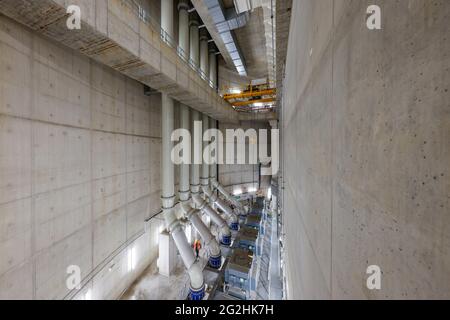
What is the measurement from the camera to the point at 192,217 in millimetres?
8594

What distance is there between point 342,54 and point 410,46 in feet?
2.25

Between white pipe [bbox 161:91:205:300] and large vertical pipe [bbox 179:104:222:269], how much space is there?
1297 mm

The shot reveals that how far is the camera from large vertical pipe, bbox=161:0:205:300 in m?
6.58

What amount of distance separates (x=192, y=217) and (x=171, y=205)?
1.73m

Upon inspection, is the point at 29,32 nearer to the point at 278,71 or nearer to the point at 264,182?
the point at 278,71

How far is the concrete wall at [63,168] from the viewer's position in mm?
3365

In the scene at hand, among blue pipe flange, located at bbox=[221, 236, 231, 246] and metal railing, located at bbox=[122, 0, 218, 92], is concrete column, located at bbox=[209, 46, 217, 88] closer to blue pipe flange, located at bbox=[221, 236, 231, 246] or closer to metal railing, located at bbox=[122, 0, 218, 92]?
metal railing, located at bbox=[122, 0, 218, 92]

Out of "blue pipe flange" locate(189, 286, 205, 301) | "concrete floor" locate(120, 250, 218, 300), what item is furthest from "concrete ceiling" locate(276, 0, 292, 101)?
"concrete floor" locate(120, 250, 218, 300)

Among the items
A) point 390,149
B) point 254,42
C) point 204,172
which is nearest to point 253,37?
point 254,42

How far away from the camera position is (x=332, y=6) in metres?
1.52

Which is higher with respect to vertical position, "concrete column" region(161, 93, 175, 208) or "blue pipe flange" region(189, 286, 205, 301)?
"concrete column" region(161, 93, 175, 208)

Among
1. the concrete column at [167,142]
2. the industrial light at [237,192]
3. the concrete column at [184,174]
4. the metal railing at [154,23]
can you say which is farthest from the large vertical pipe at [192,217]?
the industrial light at [237,192]

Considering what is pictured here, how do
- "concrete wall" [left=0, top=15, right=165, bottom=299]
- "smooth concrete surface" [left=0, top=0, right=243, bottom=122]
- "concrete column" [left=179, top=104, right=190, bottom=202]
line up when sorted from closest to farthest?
1. "smooth concrete surface" [left=0, top=0, right=243, bottom=122]
2. "concrete wall" [left=0, top=15, right=165, bottom=299]
3. "concrete column" [left=179, top=104, right=190, bottom=202]
